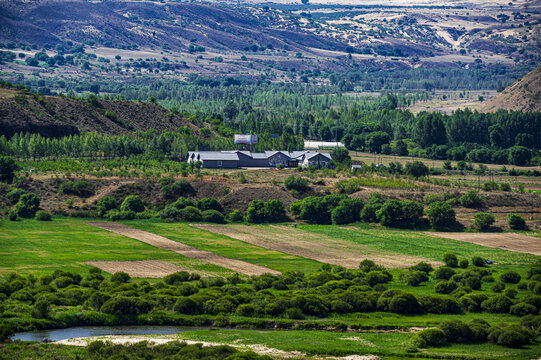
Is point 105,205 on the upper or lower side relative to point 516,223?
upper

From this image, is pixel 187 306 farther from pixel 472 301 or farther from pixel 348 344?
pixel 472 301

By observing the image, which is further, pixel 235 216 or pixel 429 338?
pixel 235 216

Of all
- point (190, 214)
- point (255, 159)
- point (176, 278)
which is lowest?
point (176, 278)

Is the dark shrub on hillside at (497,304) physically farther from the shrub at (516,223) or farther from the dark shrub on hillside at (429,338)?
the shrub at (516,223)

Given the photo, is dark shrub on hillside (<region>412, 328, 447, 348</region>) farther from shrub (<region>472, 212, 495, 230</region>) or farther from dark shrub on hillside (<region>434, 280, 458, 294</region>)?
shrub (<region>472, 212, 495, 230</region>)

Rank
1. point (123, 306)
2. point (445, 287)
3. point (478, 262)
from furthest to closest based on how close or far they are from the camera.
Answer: point (478, 262) → point (445, 287) → point (123, 306)

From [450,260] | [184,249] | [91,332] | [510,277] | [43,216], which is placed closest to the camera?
[91,332]

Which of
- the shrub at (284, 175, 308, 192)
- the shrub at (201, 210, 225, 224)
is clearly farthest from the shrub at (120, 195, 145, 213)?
the shrub at (284, 175, 308, 192)

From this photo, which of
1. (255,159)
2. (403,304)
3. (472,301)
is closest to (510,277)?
(472,301)
